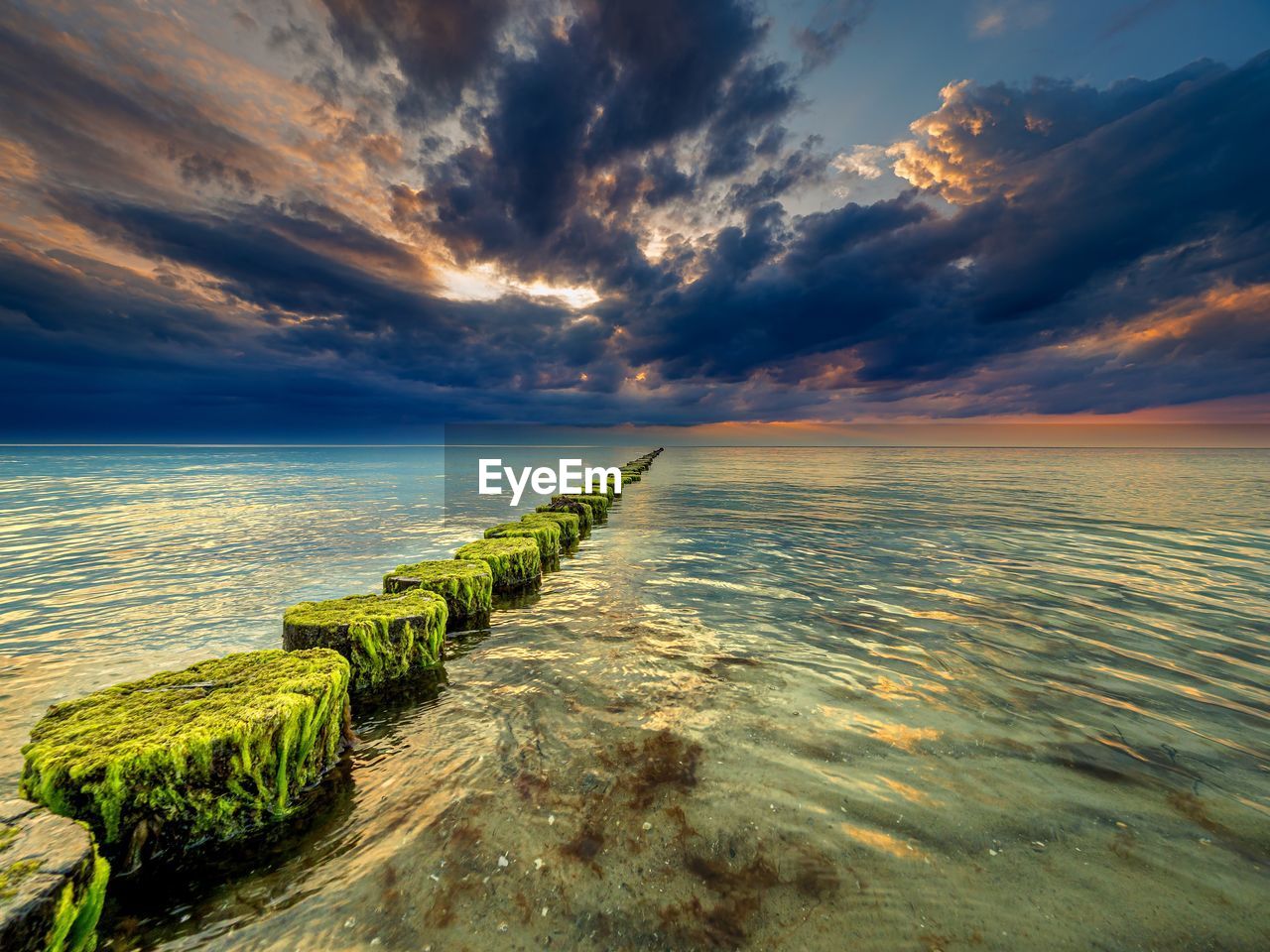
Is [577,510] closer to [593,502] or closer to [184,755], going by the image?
[593,502]

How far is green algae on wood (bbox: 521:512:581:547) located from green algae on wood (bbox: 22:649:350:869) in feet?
31.4

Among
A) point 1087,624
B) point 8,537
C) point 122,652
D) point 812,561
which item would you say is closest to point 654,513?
point 812,561

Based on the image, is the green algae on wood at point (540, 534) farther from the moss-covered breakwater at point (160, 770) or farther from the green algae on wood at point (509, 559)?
the moss-covered breakwater at point (160, 770)

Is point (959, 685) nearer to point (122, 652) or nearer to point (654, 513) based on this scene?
point (122, 652)

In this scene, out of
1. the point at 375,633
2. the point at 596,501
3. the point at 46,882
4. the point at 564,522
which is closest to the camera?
the point at 46,882

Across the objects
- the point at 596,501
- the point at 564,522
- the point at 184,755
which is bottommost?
the point at 184,755

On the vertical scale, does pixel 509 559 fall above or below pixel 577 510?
below

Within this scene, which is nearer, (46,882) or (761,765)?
(46,882)

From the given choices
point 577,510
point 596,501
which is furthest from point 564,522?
point 596,501

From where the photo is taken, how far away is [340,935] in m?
3.02

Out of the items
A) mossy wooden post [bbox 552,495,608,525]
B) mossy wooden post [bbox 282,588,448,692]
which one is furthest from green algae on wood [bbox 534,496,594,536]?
mossy wooden post [bbox 282,588,448,692]

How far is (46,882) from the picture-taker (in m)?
2.32

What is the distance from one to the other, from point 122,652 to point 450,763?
24.7 ft

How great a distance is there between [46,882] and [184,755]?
1.21m
